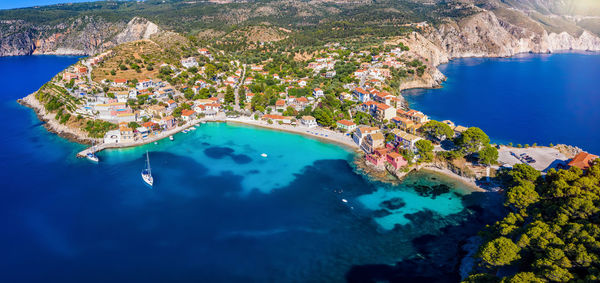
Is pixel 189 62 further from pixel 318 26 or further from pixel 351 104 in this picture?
pixel 318 26

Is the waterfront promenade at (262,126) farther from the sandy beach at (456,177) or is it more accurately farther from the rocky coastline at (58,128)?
the sandy beach at (456,177)

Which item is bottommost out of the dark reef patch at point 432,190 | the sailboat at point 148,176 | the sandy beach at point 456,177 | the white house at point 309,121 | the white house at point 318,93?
the dark reef patch at point 432,190

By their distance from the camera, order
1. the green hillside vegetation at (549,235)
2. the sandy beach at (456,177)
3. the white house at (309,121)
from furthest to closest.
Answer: the white house at (309,121)
the sandy beach at (456,177)
the green hillside vegetation at (549,235)

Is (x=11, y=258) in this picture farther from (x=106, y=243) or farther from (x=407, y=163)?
(x=407, y=163)

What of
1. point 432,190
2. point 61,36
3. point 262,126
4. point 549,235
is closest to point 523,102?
point 432,190

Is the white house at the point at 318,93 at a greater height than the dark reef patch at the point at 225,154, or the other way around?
the white house at the point at 318,93

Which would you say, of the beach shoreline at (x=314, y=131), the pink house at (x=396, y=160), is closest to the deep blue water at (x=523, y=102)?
the pink house at (x=396, y=160)

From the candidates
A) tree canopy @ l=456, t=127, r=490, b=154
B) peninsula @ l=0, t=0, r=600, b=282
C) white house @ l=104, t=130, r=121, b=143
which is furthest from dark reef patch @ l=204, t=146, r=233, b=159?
tree canopy @ l=456, t=127, r=490, b=154
